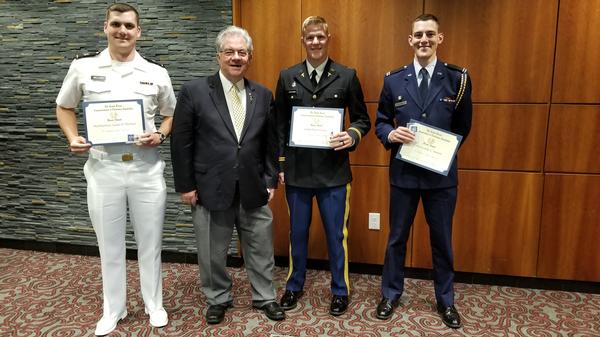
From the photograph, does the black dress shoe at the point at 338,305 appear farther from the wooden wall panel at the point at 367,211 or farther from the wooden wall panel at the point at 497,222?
the wooden wall panel at the point at 497,222

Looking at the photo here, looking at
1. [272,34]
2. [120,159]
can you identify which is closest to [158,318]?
[120,159]

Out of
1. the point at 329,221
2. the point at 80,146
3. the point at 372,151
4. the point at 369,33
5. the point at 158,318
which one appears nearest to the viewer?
the point at 80,146

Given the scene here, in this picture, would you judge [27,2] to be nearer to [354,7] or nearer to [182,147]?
[182,147]

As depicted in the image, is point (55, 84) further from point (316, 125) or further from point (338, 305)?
point (338, 305)

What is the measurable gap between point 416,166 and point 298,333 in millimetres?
1111

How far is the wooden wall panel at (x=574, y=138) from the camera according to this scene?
2.71 meters

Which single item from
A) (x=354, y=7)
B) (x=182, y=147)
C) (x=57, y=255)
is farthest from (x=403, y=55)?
(x=57, y=255)

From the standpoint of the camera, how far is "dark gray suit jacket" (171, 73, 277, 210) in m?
2.19

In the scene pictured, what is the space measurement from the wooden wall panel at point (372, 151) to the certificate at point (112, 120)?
1.54m

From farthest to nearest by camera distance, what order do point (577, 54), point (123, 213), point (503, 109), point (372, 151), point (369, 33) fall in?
point (372, 151), point (369, 33), point (503, 109), point (577, 54), point (123, 213)

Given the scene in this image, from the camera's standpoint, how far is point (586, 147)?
2.73m

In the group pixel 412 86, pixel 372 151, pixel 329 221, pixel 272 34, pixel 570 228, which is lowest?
pixel 570 228

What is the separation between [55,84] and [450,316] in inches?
129

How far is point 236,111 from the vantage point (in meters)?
2.26
